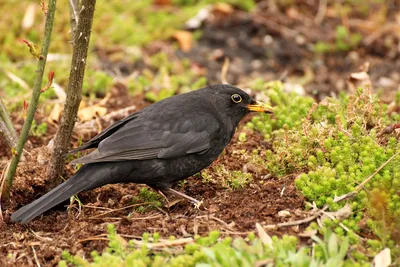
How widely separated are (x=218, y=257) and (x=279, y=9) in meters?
6.99

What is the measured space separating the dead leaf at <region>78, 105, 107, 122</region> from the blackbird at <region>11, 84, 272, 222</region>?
1268mm

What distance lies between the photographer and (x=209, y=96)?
539cm

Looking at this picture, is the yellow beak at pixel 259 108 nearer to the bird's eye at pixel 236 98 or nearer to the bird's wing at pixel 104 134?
the bird's eye at pixel 236 98

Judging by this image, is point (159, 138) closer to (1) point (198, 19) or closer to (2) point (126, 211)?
(2) point (126, 211)

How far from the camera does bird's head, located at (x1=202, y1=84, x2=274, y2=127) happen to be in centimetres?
535

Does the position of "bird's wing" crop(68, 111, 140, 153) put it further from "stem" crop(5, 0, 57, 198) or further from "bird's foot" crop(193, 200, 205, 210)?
"bird's foot" crop(193, 200, 205, 210)

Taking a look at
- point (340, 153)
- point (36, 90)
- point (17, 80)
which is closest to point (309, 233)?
point (340, 153)

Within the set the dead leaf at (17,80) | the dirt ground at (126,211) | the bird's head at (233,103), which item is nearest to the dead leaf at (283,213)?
the dirt ground at (126,211)

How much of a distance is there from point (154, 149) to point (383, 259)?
1.90 metres

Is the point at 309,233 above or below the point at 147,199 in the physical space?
above

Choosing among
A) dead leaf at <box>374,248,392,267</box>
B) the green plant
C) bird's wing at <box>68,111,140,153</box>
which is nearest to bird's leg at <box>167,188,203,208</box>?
the green plant

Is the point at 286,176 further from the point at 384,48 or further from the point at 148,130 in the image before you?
the point at 384,48

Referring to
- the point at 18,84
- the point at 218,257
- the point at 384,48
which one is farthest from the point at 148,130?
the point at 384,48

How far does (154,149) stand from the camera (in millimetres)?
4797
